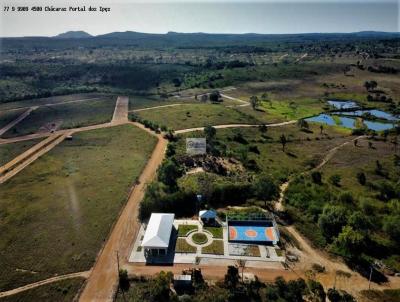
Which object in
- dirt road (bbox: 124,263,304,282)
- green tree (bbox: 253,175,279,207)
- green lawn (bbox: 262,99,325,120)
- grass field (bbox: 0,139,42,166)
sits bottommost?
dirt road (bbox: 124,263,304,282)

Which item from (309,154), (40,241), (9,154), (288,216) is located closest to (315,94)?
(309,154)

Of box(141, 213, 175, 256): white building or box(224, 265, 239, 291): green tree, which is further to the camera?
box(141, 213, 175, 256): white building

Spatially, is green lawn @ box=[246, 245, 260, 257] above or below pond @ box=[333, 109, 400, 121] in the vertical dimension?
below

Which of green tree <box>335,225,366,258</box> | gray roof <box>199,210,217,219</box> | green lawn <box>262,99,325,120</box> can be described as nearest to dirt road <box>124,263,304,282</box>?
green tree <box>335,225,366,258</box>

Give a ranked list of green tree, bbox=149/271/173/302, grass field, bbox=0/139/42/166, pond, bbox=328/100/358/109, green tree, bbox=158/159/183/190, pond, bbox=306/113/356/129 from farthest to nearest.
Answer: pond, bbox=328/100/358/109 → pond, bbox=306/113/356/129 → grass field, bbox=0/139/42/166 → green tree, bbox=158/159/183/190 → green tree, bbox=149/271/173/302

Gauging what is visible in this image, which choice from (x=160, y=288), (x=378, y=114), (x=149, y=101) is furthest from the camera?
(x=149, y=101)

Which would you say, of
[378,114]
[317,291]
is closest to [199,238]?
[317,291]

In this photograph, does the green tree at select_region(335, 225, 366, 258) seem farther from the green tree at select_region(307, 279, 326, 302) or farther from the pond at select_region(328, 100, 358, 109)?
the pond at select_region(328, 100, 358, 109)

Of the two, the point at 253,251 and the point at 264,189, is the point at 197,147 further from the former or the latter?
the point at 253,251
